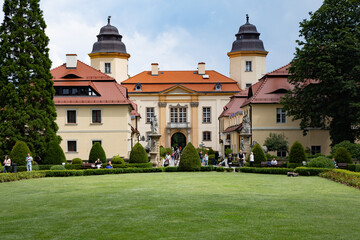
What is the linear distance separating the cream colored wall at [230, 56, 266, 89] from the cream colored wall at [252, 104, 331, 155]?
100 feet

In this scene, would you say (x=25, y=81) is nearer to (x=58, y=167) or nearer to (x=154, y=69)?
(x=58, y=167)

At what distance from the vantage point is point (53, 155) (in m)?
34.1

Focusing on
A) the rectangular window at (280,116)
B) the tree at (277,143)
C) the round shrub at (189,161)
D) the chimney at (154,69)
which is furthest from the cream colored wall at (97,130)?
the chimney at (154,69)

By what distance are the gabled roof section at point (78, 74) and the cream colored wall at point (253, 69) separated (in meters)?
32.4

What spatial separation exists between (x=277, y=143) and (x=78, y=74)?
18728mm

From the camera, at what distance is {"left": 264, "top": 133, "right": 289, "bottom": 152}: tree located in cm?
4266

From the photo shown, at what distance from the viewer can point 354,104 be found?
111 feet

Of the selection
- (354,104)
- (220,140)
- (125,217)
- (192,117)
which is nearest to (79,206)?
(125,217)

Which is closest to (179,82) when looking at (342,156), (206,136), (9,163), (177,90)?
(177,90)

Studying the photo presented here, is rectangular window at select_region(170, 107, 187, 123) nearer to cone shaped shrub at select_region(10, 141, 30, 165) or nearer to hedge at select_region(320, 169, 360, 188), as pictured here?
cone shaped shrub at select_region(10, 141, 30, 165)

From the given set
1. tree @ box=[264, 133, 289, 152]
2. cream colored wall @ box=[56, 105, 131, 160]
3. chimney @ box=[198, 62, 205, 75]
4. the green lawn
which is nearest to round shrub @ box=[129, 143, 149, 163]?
cream colored wall @ box=[56, 105, 131, 160]

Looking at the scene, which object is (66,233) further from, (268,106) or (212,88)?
(212,88)

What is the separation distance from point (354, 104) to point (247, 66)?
41681mm

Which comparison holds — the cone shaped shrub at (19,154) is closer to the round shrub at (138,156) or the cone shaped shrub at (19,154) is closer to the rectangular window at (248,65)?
the round shrub at (138,156)
